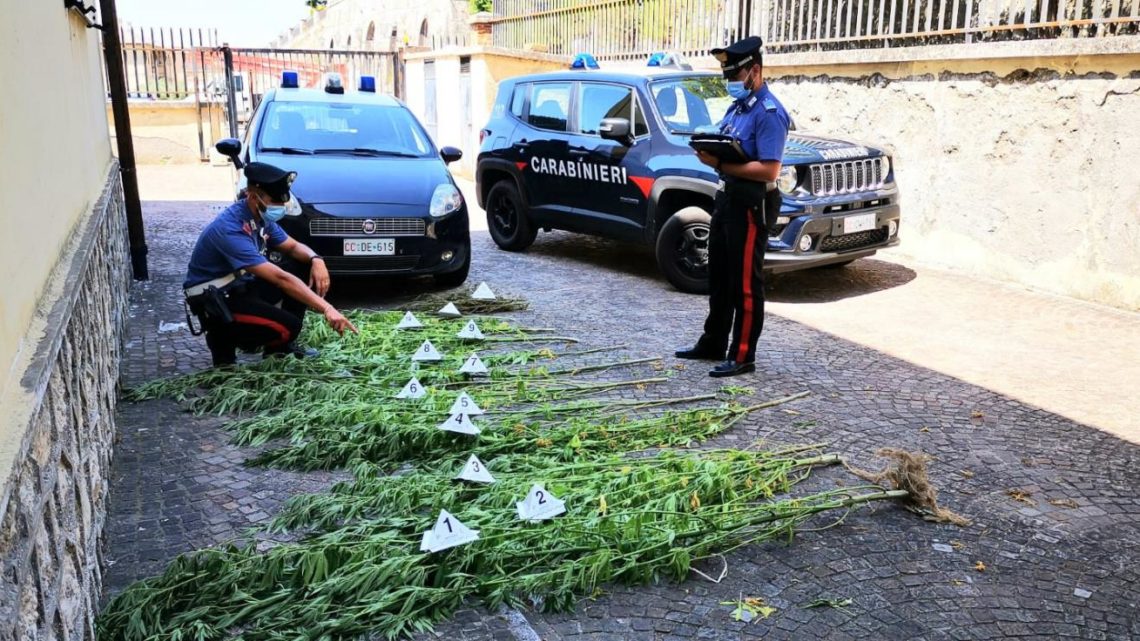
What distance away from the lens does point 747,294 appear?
6.09m

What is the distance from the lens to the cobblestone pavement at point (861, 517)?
3.36m

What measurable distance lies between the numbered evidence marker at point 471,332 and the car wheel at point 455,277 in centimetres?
161

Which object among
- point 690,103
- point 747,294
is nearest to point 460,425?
point 747,294

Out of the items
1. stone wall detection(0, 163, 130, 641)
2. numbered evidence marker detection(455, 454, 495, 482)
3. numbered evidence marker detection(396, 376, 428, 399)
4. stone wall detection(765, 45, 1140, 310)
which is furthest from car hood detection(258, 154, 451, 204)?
stone wall detection(765, 45, 1140, 310)

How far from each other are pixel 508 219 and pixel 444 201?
9.22ft

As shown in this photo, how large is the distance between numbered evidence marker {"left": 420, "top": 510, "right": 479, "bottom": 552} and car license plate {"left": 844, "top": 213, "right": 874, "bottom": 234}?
18.6 feet

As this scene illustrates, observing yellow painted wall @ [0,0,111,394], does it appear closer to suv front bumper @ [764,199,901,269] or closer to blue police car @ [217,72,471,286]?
blue police car @ [217,72,471,286]

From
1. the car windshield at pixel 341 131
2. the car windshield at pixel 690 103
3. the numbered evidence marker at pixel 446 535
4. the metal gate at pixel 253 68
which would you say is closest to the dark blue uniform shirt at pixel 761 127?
the car windshield at pixel 690 103

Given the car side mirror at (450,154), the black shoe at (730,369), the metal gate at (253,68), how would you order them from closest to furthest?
the black shoe at (730,369), the car side mirror at (450,154), the metal gate at (253,68)

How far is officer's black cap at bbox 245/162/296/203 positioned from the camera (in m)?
5.48

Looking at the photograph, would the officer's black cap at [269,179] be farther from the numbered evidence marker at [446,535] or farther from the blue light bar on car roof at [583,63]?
the blue light bar on car roof at [583,63]

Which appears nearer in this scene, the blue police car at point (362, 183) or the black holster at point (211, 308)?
the black holster at point (211, 308)

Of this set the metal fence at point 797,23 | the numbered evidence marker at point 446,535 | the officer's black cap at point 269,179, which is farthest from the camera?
the metal fence at point 797,23

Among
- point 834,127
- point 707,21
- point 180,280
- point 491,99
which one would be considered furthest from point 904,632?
point 491,99
